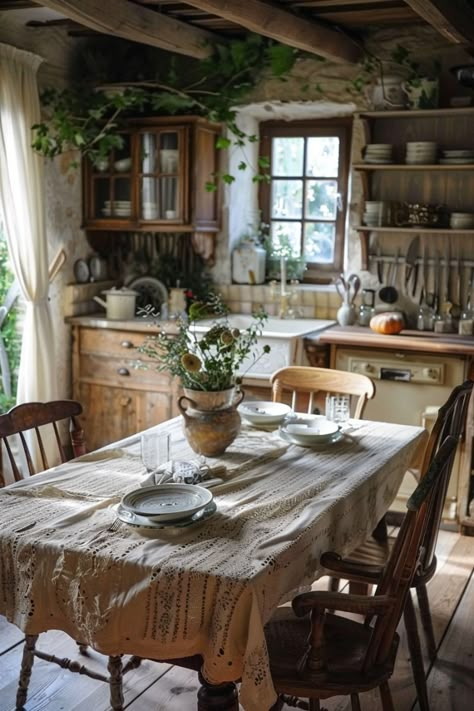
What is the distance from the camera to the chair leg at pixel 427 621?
286 cm

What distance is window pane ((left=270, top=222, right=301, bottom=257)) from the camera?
5117 millimetres

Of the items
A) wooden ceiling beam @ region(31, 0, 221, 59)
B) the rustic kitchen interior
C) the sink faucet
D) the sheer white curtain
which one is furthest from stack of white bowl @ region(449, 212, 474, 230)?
the sheer white curtain

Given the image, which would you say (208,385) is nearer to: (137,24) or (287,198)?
(137,24)

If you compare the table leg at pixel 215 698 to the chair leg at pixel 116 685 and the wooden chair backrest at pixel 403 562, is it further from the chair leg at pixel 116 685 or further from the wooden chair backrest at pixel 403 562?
the chair leg at pixel 116 685

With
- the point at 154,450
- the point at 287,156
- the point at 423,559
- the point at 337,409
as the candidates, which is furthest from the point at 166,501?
the point at 287,156

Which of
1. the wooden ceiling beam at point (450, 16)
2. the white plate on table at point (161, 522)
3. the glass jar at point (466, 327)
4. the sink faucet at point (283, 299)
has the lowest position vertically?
the white plate on table at point (161, 522)

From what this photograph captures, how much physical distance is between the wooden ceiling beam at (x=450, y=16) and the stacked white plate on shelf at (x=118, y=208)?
2.02 m

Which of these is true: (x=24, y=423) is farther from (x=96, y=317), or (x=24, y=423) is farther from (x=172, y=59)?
(x=172, y=59)

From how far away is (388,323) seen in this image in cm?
434

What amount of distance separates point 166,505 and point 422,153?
2.87 metres

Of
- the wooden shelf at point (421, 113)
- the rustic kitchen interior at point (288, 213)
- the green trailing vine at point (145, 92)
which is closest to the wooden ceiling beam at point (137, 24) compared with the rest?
the rustic kitchen interior at point (288, 213)

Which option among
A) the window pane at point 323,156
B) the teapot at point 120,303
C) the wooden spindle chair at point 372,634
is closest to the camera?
the wooden spindle chair at point 372,634

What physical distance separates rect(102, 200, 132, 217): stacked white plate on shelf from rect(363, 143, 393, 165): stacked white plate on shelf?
1.39 metres

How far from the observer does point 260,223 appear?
17.0 feet
